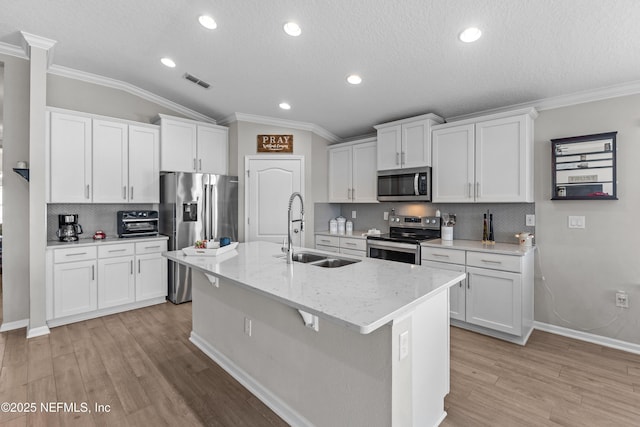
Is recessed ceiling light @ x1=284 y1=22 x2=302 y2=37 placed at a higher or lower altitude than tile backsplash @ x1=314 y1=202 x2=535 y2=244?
higher

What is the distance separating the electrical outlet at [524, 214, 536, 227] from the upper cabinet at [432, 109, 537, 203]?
247mm

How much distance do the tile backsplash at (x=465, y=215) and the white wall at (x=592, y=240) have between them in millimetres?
202

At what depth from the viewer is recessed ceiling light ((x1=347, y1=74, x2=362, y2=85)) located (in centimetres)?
314

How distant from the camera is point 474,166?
3.35 m

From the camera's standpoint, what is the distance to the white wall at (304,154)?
457 cm

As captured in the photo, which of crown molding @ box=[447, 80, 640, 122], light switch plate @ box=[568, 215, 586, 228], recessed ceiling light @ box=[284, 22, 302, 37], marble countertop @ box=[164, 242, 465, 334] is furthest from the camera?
light switch plate @ box=[568, 215, 586, 228]

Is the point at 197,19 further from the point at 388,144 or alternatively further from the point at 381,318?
the point at 381,318

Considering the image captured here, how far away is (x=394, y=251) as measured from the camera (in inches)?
147

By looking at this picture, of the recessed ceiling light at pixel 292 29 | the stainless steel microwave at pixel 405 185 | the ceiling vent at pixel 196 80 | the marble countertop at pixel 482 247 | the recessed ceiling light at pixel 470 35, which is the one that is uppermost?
the ceiling vent at pixel 196 80

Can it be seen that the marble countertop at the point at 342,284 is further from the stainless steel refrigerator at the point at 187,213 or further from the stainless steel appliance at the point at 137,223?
the stainless steel appliance at the point at 137,223

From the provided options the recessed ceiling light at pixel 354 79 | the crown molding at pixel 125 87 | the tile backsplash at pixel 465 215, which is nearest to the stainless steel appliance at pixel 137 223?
the crown molding at pixel 125 87

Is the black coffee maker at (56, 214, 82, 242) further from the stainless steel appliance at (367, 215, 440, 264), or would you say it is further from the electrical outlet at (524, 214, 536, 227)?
the electrical outlet at (524, 214, 536, 227)

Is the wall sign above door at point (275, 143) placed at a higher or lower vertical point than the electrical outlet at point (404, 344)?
higher

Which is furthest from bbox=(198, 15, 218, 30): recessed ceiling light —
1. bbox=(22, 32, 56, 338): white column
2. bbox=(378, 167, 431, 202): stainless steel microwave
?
bbox=(378, 167, 431, 202): stainless steel microwave
